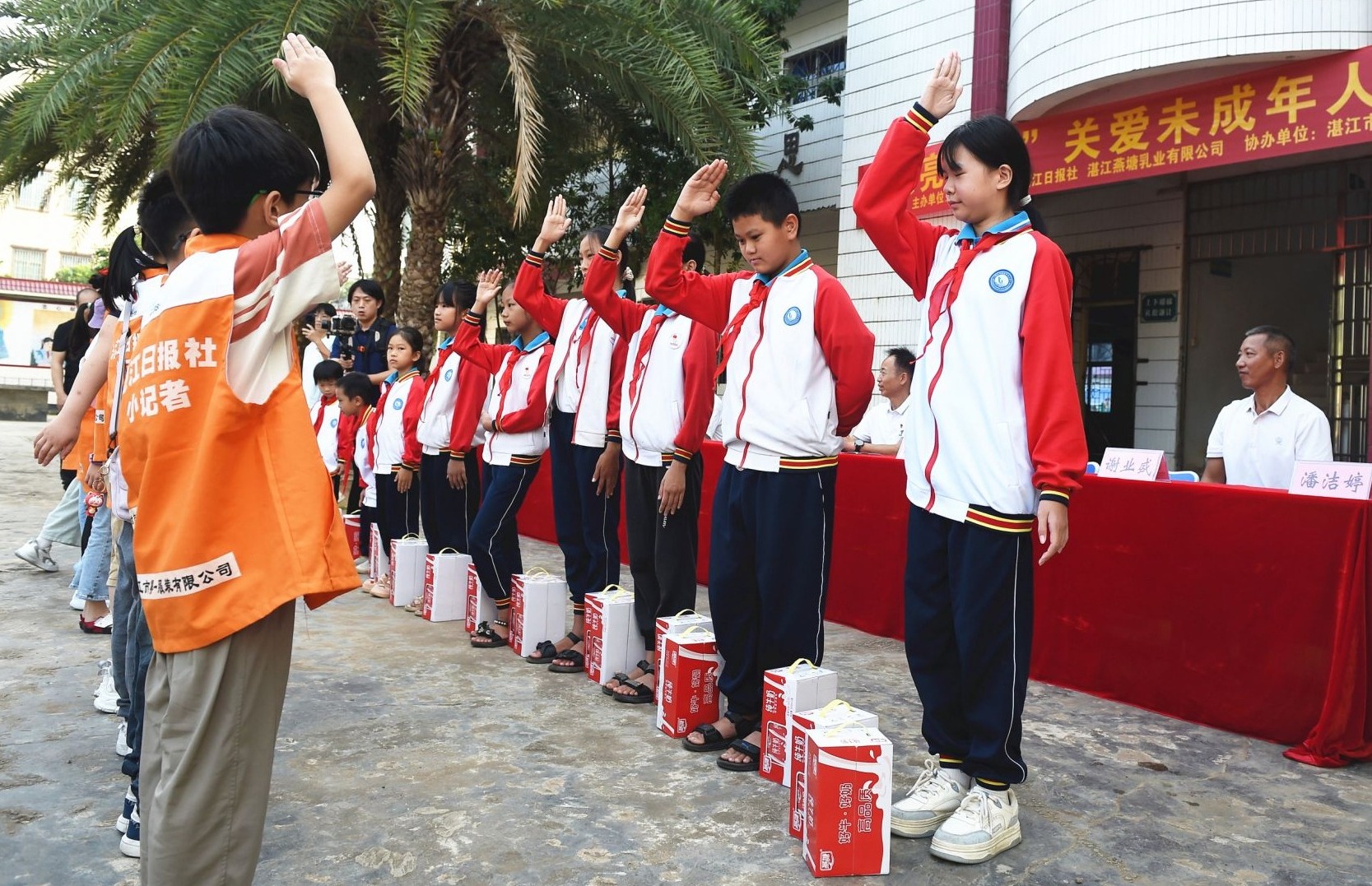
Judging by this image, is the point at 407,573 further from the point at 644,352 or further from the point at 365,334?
the point at 644,352

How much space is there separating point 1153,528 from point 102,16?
28.8ft

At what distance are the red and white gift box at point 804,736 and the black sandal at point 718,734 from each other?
57 cm

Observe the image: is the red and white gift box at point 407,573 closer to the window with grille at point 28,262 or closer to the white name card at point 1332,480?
the white name card at point 1332,480

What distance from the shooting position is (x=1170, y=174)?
8039mm

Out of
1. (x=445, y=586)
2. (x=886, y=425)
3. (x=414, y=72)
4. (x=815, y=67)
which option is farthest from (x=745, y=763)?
(x=815, y=67)

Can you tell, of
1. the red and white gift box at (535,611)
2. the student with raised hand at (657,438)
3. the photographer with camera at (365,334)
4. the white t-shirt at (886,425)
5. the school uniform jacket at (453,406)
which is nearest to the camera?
the student with raised hand at (657,438)

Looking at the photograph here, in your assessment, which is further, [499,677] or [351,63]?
[351,63]

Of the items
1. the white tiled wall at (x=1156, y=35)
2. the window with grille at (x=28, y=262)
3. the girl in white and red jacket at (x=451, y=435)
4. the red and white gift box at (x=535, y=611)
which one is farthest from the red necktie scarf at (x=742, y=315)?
the window with grille at (x=28, y=262)

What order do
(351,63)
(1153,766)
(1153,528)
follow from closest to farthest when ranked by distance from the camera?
(1153,766) → (1153,528) → (351,63)

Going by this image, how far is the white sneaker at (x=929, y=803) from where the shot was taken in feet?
8.79

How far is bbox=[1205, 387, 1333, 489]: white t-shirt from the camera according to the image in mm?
4453

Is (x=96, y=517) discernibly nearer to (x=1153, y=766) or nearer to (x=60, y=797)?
(x=60, y=797)

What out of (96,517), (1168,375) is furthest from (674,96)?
(96,517)

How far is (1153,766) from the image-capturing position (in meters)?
3.29
